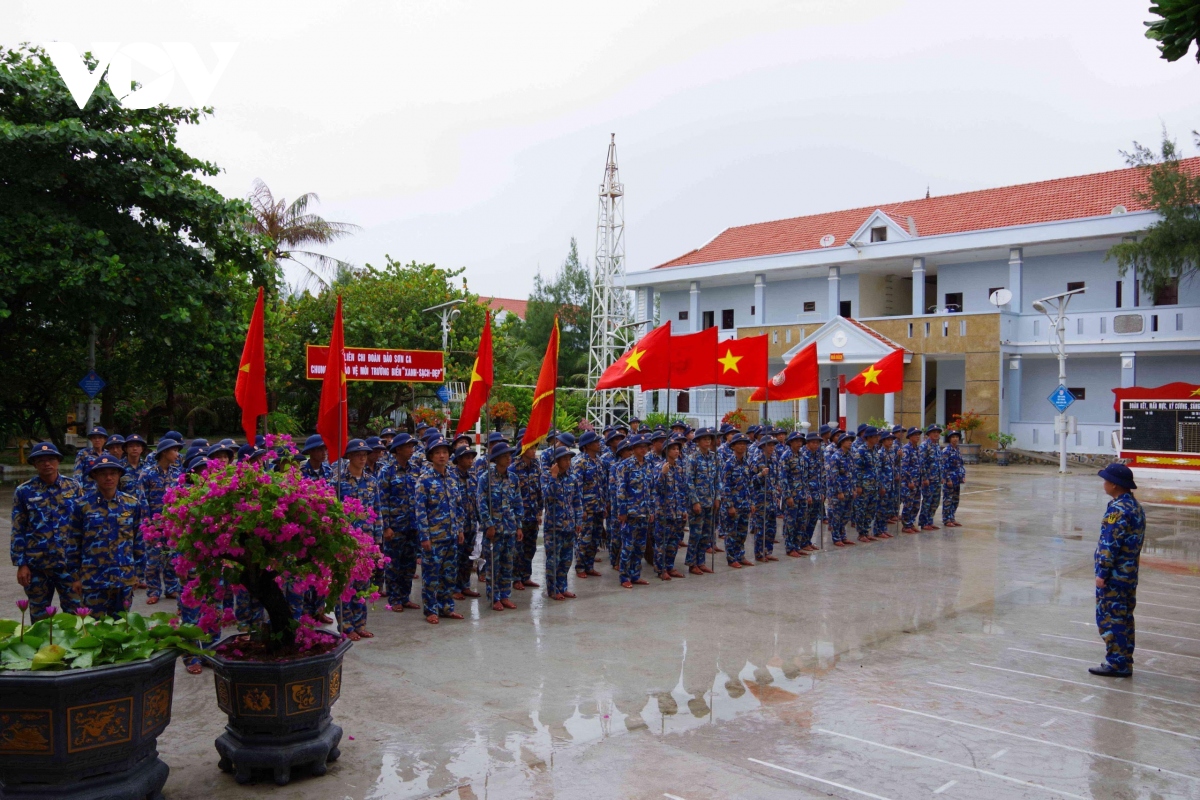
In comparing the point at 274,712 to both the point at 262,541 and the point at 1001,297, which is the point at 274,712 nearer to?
the point at 262,541

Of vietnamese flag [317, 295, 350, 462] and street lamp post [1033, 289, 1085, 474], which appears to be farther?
street lamp post [1033, 289, 1085, 474]

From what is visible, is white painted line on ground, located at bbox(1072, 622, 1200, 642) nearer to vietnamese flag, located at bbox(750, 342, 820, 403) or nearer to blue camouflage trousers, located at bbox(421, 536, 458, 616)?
blue camouflage trousers, located at bbox(421, 536, 458, 616)

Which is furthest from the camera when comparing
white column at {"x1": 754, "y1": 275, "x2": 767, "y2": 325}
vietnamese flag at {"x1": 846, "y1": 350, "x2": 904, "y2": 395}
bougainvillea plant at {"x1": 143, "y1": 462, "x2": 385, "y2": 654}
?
white column at {"x1": 754, "y1": 275, "x2": 767, "y2": 325}

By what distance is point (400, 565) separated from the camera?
9.25m

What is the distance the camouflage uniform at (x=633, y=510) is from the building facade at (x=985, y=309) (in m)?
20.5

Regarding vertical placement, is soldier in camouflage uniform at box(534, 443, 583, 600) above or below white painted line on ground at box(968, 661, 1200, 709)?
above

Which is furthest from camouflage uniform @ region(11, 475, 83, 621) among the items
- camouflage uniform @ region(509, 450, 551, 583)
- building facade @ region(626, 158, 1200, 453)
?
building facade @ region(626, 158, 1200, 453)

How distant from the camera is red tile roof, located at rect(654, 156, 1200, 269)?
31.8 m

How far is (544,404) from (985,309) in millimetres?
28170

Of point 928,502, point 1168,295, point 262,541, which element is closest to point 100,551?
point 262,541

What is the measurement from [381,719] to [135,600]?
5211 millimetres

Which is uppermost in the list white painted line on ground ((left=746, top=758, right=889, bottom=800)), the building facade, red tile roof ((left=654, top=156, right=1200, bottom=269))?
red tile roof ((left=654, top=156, right=1200, bottom=269))

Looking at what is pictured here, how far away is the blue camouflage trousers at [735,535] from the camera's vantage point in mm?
11922

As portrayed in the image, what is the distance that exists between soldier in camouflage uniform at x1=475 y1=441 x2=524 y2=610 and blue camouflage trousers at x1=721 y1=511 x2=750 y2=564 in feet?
12.0
